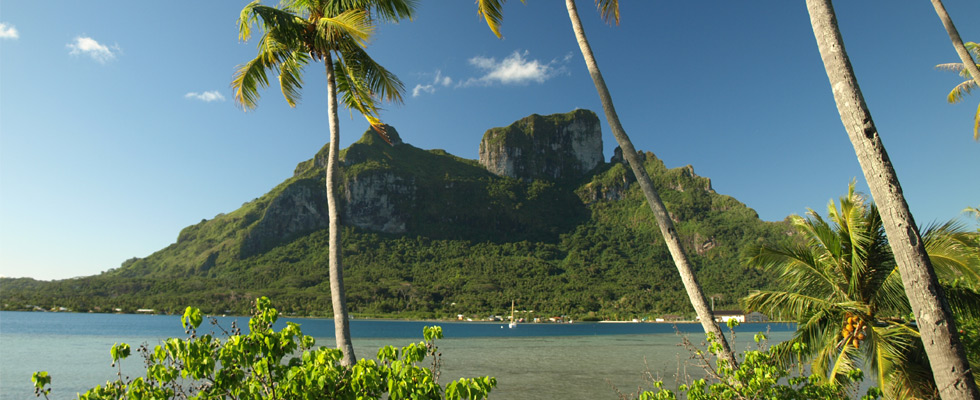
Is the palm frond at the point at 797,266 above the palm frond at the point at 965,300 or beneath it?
above

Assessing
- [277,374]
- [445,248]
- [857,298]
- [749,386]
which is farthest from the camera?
[445,248]

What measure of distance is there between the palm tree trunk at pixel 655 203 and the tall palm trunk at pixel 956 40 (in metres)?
7.70

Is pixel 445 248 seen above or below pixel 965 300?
above

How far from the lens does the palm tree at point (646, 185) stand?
5672mm

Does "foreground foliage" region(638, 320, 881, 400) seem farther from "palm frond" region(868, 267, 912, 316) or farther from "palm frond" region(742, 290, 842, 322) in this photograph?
"palm frond" region(742, 290, 842, 322)

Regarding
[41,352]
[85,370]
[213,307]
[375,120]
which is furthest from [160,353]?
[213,307]

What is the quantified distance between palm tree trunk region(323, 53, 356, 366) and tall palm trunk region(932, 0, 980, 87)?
37.8 ft

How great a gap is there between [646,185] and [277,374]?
467 cm

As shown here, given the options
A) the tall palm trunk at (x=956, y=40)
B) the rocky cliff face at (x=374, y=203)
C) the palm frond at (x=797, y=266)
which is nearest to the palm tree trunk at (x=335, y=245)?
the palm frond at (x=797, y=266)

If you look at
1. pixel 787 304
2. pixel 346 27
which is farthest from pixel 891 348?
pixel 346 27

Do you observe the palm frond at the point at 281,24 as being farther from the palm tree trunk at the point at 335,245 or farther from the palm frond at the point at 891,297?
the palm frond at the point at 891,297

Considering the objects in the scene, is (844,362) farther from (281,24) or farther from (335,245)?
(281,24)

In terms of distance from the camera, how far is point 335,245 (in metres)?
7.65

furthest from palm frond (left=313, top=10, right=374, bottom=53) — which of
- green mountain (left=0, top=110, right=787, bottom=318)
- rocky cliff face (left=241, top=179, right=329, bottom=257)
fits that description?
rocky cliff face (left=241, top=179, right=329, bottom=257)
